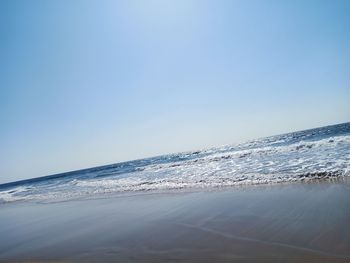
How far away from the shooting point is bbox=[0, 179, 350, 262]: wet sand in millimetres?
4195

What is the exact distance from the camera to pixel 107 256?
496 centimetres

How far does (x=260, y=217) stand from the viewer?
5.84 m

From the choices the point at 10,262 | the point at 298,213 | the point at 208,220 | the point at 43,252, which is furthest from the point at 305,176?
the point at 10,262

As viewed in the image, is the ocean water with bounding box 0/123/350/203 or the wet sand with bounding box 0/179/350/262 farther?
the ocean water with bounding box 0/123/350/203

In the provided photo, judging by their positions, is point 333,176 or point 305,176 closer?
point 333,176

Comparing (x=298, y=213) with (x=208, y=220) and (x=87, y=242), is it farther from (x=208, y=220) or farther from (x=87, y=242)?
(x=87, y=242)

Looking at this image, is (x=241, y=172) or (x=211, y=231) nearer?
(x=211, y=231)

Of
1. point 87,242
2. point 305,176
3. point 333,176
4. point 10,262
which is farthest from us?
point 305,176

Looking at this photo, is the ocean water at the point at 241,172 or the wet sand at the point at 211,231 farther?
the ocean water at the point at 241,172

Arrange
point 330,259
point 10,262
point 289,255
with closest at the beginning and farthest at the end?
point 330,259 → point 289,255 → point 10,262

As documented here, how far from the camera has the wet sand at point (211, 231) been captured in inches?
165

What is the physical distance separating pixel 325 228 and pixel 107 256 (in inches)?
152

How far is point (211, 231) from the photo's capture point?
5484 millimetres

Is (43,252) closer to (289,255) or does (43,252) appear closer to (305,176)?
(289,255)
